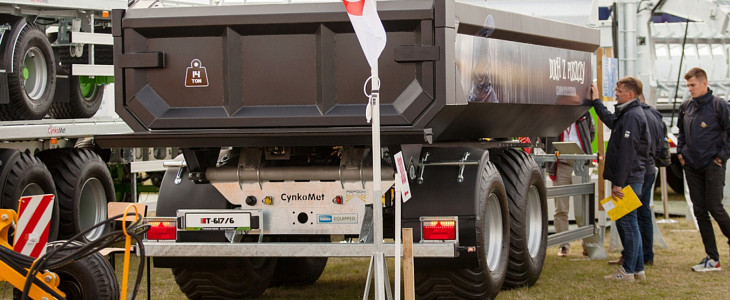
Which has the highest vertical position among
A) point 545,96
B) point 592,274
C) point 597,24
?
point 597,24

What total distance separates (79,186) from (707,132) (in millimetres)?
6133

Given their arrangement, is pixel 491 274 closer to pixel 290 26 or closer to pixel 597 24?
pixel 290 26

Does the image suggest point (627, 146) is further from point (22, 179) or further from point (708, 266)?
point (22, 179)

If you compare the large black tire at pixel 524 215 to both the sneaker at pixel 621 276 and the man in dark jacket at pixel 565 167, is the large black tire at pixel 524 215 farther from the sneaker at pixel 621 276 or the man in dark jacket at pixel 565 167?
the man in dark jacket at pixel 565 167

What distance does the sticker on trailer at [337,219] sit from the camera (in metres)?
7.61

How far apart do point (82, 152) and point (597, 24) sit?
5.37 meters

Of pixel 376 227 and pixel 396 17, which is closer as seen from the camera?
pixel 376 227

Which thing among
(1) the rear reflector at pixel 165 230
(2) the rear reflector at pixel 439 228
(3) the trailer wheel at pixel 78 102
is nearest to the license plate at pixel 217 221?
(1) the rear reflector at pixel 165 230

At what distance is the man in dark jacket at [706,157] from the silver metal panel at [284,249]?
4.16 meters

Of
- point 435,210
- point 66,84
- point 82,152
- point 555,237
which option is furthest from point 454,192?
point 66,84

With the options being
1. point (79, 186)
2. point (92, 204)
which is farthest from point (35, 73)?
Result: point (92, 204)

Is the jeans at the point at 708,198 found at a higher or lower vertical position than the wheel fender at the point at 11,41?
lower

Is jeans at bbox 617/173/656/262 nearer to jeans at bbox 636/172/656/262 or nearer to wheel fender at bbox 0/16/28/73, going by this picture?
Answer: jeans at bbox 636/172/656/262

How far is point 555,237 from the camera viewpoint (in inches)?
404
